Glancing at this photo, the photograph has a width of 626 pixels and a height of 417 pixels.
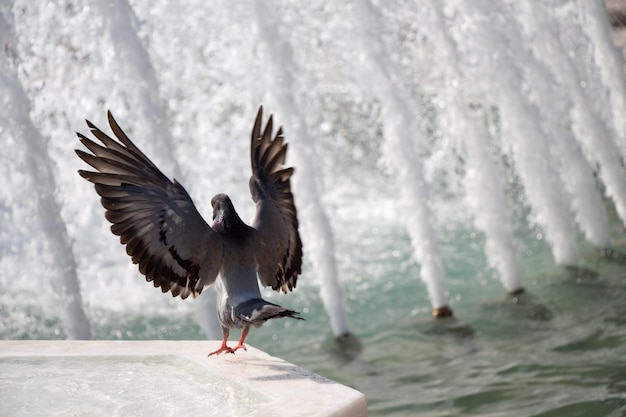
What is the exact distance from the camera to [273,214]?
3559 millimetres

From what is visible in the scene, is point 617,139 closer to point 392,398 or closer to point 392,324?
point 392,324

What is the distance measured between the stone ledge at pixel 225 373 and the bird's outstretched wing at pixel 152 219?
1.00ft

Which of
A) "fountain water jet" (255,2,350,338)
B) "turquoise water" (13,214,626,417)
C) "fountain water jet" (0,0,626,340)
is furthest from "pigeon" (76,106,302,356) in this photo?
"fountain water jet" (255,2,350,338)

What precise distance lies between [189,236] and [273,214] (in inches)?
17.3

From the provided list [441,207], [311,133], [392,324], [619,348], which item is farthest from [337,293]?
[441,207]

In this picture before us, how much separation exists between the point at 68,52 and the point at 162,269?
15.4 feet

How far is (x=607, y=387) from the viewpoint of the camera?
16.7 feet

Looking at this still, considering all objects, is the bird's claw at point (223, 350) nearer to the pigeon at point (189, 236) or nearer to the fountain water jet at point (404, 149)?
the pigeon at point (189, 236)

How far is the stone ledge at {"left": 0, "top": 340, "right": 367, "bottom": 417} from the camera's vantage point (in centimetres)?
274

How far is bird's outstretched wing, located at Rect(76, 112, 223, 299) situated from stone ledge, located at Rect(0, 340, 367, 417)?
30 cm

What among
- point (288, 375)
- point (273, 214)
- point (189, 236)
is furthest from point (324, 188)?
point (288, 375)

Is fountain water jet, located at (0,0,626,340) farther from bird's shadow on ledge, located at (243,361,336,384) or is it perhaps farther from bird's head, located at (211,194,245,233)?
bird's shadow on ledge, located at (243,361,336,384)

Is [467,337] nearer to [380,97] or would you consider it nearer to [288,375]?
[380,97]

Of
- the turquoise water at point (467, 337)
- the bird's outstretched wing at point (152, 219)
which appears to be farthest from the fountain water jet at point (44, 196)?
the bird's outstretched wing at point (152, 219)
